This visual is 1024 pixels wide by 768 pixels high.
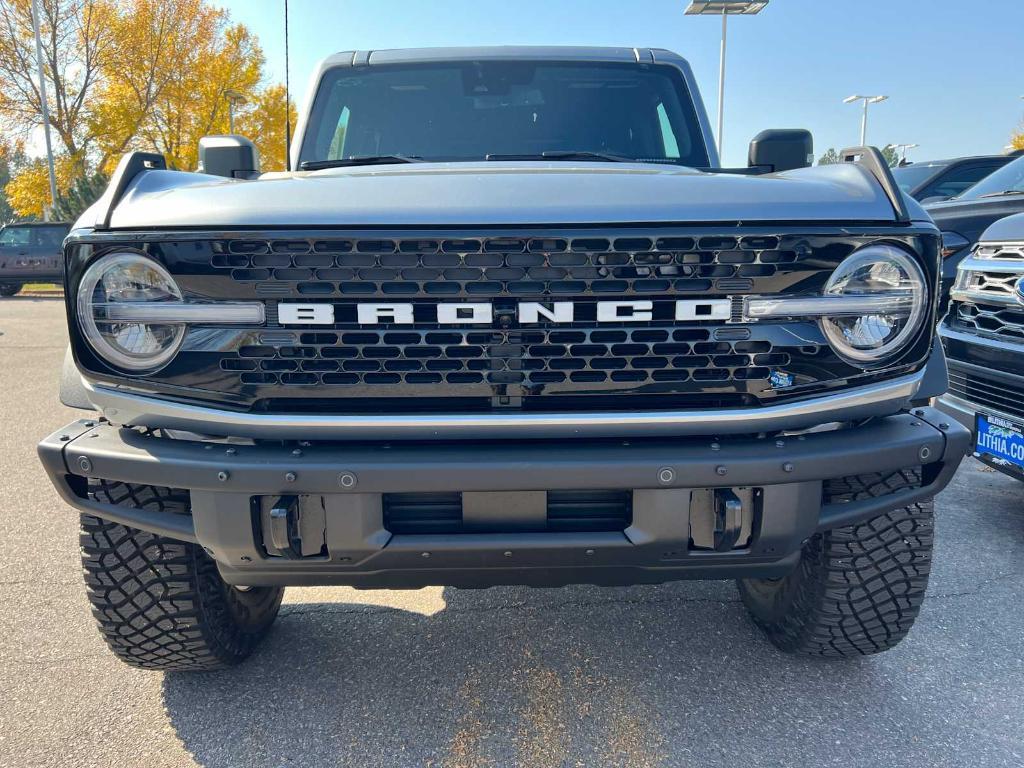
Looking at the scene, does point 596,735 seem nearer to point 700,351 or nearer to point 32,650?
point 700,351

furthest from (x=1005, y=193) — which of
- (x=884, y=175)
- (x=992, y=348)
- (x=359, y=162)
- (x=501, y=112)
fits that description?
(x=359, y=162)

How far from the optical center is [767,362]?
188 cm

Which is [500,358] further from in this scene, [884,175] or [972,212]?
[972,212]

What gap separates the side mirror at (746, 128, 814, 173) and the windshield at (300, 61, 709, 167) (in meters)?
0.26

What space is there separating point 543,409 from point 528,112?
1.85 m

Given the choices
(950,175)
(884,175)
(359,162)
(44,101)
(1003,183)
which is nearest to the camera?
(884,175)

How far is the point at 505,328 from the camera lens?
71.6 inches

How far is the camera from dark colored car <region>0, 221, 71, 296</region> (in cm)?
1855

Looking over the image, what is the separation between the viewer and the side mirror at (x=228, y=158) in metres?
2.97

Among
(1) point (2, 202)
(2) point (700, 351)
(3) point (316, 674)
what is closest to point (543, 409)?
(2) point (700, 351)

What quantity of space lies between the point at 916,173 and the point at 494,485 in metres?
8.48

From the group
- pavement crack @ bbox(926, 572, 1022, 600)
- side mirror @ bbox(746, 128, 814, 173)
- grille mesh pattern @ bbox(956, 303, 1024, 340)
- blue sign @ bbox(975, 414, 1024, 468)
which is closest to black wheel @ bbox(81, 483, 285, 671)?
side mirror @ bbox(746, 128, 814, 173)

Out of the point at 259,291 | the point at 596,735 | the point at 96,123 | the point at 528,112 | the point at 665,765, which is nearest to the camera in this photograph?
the point at 259,291

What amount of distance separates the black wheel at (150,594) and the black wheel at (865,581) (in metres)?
1.79
